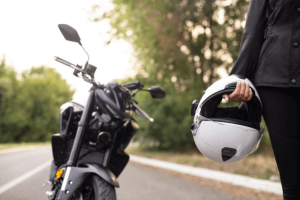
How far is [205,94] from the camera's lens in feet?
5.49

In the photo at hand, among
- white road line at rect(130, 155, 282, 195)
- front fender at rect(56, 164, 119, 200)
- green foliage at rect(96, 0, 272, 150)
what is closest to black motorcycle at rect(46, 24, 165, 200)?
front fender at rect(56, 164, 119, 200)

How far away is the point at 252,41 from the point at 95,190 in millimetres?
1606

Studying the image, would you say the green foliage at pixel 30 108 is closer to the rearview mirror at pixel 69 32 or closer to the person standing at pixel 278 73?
the rearview mirror at pixel 69 32

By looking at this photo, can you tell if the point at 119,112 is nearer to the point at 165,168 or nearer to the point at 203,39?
the point at 165,168

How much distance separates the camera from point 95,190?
89.8 inches

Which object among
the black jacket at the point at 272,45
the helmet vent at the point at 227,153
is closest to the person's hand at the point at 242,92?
the black jacket at the point at 272,45

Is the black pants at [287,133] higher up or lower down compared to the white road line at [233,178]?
higher up

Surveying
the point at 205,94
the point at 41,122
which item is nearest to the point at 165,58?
the point at 205,94

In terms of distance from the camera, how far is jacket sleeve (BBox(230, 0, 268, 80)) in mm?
1601

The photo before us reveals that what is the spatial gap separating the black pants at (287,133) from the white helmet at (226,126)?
0.09m

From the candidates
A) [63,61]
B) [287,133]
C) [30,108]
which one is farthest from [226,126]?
[30,108]

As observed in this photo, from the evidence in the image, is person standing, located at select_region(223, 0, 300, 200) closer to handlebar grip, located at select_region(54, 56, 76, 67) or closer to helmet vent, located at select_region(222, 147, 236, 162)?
helmet vent, located at select_region(222, 147, 236, 162)

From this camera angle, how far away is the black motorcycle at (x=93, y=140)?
2.30m

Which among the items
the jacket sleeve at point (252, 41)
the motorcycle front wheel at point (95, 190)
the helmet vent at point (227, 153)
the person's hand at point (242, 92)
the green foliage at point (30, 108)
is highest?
the jacket sleeve at point (252, 41)
